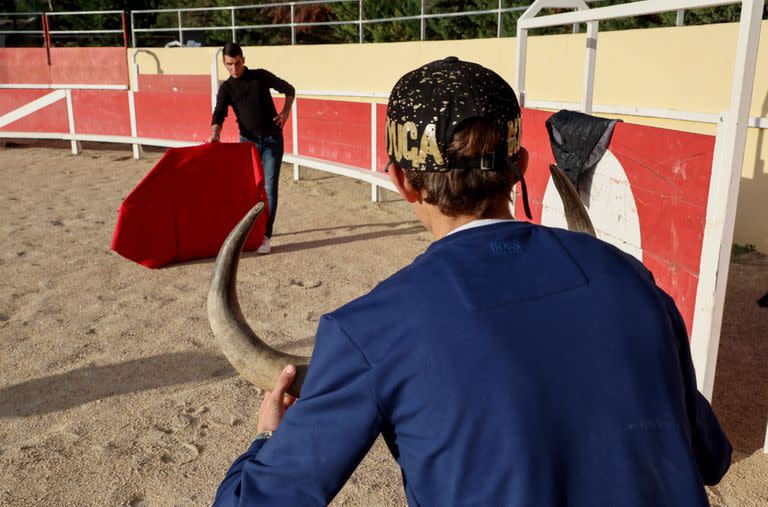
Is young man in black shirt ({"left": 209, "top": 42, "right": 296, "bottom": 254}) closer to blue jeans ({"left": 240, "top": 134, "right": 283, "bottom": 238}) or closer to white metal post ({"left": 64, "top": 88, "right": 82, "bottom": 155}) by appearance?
blue jeans ({"left": 240, "top": 134, "right": 283, "bottom": 238})

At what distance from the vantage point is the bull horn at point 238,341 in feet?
5.09

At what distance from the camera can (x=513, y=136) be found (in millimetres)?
1185

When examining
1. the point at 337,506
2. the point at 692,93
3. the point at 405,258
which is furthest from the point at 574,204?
the point at 692,93

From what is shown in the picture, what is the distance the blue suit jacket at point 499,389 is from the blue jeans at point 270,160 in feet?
18.4

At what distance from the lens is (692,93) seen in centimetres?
712

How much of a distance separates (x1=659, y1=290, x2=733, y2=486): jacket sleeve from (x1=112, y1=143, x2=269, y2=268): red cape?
206 inches

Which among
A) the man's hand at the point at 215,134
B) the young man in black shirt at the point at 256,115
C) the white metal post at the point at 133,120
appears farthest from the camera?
the white metal post at the point at 133,120

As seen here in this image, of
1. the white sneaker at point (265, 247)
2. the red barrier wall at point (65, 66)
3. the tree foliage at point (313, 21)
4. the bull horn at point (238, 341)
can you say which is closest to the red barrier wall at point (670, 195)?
the bull horn at point (238, 341)

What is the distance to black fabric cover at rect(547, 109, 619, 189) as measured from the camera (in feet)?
13.8

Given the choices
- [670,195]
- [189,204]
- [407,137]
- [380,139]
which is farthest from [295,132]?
[407,137]

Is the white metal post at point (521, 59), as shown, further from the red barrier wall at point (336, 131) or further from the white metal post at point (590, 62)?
the red barrier wall at point (336, 131)

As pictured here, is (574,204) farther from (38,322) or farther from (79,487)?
(38,322)

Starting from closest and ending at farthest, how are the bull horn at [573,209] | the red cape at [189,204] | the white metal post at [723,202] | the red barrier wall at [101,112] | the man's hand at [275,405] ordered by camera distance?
the man's hand at [275,405], the bull horn at [573,209], the white metal post at [723,202], the red cape at [189,204], the red barrier wall at [101,112]

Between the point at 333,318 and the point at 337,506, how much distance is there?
216cm
